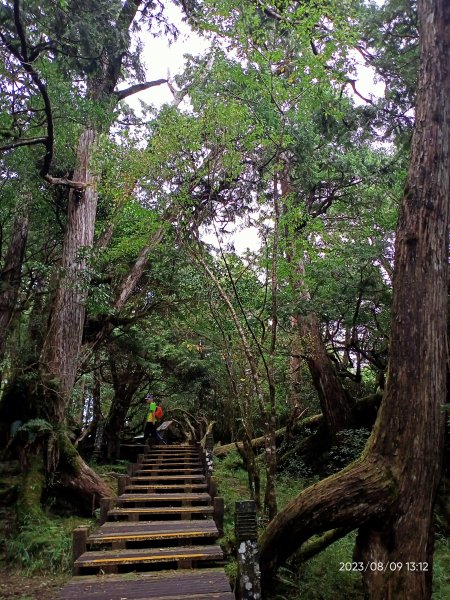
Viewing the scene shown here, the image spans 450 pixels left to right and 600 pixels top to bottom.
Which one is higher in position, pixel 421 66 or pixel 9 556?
pixel 421 66

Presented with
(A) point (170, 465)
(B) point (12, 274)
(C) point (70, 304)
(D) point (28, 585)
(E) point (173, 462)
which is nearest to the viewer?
(D) point (28, 585)

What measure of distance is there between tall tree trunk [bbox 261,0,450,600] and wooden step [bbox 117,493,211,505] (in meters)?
2.55

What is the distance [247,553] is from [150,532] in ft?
6.92

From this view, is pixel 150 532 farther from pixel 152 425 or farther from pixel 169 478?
pixel 152 425

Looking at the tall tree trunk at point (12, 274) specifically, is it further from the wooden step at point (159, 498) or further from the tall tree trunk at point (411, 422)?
the tall tree trunk at point (411, 422)

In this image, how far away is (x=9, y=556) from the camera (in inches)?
279

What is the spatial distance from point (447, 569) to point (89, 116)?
9760 millimetres

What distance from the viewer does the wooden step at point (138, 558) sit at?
4.88 m

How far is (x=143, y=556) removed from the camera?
5090 millimetres

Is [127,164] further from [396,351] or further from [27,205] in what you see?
[396,351]

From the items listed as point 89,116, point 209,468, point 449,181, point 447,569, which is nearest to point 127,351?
point 209,468

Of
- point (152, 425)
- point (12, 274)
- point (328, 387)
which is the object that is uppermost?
point (12, 274)

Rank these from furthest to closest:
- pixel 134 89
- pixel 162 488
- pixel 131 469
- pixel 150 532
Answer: pixel 134 89 < pixel 131 469 < pixel 162 488 < pixel 150 532

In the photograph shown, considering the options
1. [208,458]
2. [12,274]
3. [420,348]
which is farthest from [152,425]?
[420,348]
